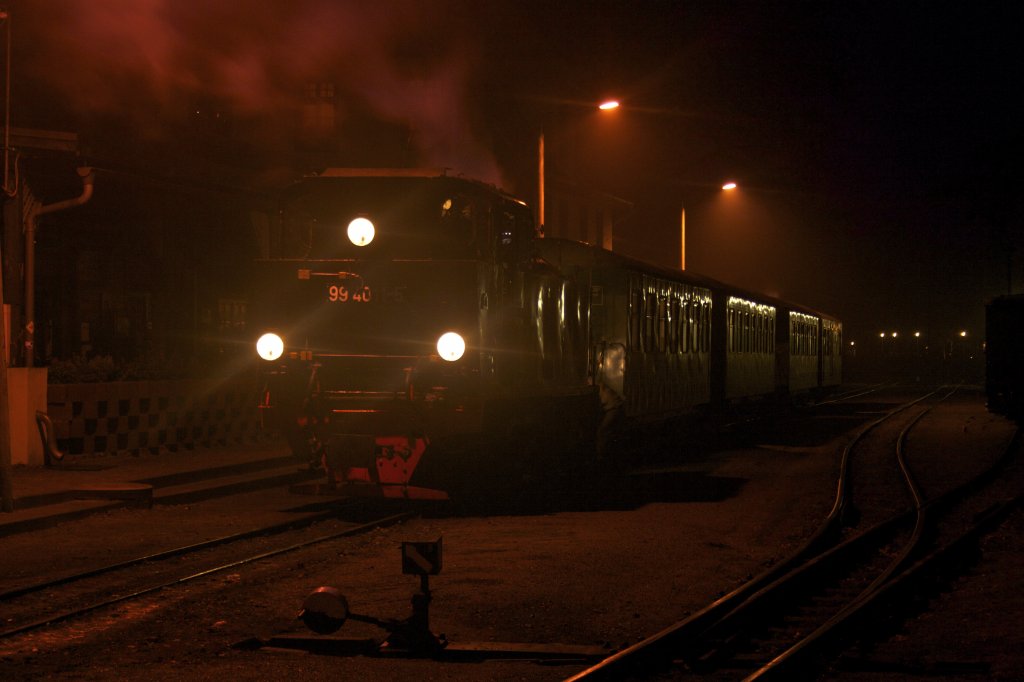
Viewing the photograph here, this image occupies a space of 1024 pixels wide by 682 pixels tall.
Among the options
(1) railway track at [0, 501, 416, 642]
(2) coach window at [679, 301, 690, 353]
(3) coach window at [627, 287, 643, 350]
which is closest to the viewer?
(1) railway track at [0, 501, 416, 642]

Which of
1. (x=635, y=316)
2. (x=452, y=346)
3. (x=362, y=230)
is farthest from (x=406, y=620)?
(x=635, y=316)

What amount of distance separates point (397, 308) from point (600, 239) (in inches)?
1606

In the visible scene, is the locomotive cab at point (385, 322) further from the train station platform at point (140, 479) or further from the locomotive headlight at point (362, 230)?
the train station platform at point (140, 479)

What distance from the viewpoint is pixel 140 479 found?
1527 cm

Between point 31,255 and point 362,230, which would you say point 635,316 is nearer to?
point 362,230

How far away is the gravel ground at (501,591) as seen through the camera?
22.1ft

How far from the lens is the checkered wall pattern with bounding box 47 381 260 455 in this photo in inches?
680

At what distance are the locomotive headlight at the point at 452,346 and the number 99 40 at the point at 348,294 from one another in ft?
3.30

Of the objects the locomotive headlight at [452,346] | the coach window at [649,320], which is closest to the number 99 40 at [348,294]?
the locomotive headlight at [452,346]

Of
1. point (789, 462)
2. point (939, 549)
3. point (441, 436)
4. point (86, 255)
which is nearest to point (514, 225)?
point (441, 436)

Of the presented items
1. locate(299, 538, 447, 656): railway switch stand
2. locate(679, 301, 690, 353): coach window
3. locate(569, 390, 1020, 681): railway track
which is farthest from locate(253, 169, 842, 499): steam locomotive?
locate(679, 301, 690, 353): coach window

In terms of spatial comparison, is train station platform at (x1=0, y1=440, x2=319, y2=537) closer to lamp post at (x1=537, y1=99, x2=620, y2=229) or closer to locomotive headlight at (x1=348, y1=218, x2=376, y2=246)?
locomotive headlight at (x1=348, y1=218, x2=376, y2=246)

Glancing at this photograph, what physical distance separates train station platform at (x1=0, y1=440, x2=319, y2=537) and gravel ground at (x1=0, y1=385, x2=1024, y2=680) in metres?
0.34

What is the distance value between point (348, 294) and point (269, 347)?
0.98m
